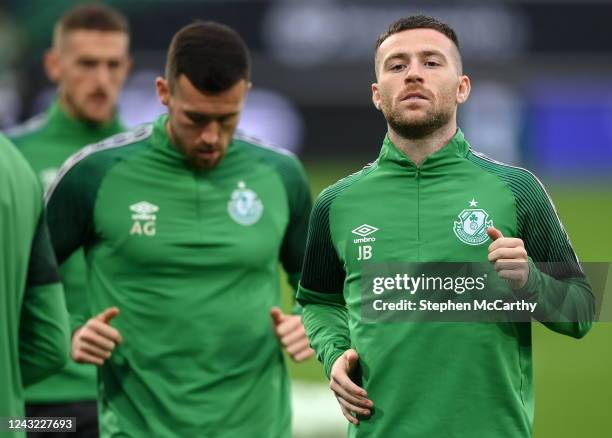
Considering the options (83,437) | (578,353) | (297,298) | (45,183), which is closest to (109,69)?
(45,183)

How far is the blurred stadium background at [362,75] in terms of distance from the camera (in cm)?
2152

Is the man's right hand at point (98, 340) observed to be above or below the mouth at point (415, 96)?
below

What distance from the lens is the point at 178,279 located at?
5164mm

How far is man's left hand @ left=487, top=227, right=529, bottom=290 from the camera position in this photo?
373 cm

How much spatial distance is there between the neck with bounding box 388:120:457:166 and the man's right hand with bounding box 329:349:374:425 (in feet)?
2.08

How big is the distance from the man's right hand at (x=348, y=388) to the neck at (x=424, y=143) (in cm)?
63

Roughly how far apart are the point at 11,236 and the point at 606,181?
20.6 m

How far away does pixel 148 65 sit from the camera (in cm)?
2178

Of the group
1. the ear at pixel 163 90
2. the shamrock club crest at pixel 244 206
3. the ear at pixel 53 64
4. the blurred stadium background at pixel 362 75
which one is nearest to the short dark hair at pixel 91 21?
the ear at pixel 53 64

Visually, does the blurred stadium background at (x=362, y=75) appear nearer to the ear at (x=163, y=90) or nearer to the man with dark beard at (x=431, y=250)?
the ear at (x=163, y=90)

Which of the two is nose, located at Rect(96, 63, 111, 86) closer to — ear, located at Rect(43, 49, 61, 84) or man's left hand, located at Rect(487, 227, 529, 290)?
ear, located at Rect(43, 49, 61, 84)

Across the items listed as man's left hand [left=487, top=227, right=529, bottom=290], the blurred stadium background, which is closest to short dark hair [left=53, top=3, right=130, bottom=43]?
man's left hand [left=487, top=227, right=529, bottom=290]

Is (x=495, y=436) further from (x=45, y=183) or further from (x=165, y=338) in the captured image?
(x=45, y=183)

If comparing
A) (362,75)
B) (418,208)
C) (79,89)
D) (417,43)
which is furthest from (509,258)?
(362,75)
